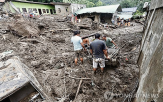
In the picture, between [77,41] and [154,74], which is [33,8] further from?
[154,74]

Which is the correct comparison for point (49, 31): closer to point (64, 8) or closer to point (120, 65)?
point (120, 65)

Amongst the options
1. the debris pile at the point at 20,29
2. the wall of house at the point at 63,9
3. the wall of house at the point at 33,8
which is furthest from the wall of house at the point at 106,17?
the wall of house at the point at 33,8

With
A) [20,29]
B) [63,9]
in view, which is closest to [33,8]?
[63,9]

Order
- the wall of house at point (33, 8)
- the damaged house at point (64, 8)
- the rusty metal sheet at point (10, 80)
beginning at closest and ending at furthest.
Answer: the rusty metal sheet at point (10, 80) < the wall of house at point (33, 8) < the damaged house at point (64, 8)

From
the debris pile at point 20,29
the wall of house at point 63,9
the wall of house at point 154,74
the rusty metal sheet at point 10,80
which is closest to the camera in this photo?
the wall of house at point 154,74

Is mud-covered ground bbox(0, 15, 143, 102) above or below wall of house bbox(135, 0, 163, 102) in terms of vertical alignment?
below

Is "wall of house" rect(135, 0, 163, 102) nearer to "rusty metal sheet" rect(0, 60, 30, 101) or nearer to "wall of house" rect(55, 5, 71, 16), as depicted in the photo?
"rusty metal sheet" rect(0, 60, 30, 101)

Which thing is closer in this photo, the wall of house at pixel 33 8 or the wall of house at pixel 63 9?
the wall of house at pixel 33 8


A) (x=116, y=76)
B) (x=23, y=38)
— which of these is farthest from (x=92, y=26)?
(x=116, y=76)

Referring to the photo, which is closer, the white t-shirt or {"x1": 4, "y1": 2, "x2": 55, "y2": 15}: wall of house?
the white t-shirt

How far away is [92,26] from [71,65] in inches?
467

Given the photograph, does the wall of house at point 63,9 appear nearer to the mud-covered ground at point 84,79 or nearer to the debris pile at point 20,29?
the debris pile at point 20,29

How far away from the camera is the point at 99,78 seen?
13.0 ft

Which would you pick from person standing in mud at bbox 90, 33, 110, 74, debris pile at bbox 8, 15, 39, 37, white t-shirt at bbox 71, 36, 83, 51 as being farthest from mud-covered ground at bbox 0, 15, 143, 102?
debris pile at bbox 8, 15, 39, 37
